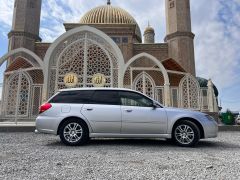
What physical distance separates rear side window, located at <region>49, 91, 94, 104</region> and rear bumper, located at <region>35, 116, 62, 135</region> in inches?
19.9

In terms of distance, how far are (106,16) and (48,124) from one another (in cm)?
2370

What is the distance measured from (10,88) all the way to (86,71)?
4135 millimetres

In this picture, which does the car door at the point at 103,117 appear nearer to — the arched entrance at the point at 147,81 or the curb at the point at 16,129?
the curb at the point at 16,129

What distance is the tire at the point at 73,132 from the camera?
533 cm

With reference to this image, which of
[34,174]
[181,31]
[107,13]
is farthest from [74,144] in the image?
[107,13]

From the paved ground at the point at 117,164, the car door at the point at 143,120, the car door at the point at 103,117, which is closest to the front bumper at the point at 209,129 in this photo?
the paved ground at the point at 117,164

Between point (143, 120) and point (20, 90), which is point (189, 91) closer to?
point (143, 120)

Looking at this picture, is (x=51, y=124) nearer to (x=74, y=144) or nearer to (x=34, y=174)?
(x=74, y=144)

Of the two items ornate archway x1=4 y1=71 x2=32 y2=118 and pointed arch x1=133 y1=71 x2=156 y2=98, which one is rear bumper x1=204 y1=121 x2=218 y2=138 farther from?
ornate archway x1=4 y1=71 x2=32 y2=118

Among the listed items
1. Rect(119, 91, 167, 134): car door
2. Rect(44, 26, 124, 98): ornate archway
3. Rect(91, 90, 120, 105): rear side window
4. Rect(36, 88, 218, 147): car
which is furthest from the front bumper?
Rect(44, 26, 124, 98): ornate archway

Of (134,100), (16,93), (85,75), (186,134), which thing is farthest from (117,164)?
(16,93)

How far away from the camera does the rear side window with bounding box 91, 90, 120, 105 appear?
18.4 feet

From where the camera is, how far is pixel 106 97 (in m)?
5.68

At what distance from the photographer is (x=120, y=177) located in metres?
2.89
